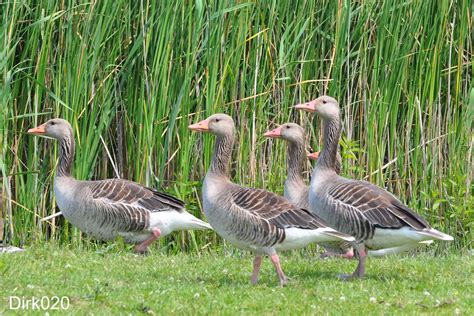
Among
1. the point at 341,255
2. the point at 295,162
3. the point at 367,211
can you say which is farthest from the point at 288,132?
the point at 367,211

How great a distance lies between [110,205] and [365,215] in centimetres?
304

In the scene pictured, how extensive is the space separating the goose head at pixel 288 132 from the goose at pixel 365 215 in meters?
0.97

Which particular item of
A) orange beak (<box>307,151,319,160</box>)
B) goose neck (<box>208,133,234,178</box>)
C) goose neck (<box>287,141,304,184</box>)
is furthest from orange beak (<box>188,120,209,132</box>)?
orange beak (<box>307,151,319,160</box>)

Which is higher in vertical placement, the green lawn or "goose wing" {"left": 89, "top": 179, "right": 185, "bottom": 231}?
"goose wing" {"left": 89, "top": 179, "right": 185, "bottom": 231}

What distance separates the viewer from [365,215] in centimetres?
882

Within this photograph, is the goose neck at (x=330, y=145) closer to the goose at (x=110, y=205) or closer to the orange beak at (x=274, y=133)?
the orange beak at (x=274, y=133)

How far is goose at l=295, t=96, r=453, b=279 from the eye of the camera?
8.62 meters

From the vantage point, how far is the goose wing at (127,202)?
1049 cm

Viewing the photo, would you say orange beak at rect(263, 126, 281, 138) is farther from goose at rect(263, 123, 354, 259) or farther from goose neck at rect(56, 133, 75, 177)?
goose neck at rect(56, 133, 75, 177)

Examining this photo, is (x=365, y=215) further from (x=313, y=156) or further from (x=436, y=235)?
(x=313, y=156)

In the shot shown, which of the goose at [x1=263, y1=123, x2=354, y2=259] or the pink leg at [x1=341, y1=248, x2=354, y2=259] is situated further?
the pink leg at [x1=341, y1=248, x2=354, y2=259]

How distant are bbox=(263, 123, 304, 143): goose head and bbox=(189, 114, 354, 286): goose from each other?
1.75 meters

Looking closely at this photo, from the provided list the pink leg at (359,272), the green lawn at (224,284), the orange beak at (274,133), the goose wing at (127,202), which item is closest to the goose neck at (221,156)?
the green lawn at (224,284)

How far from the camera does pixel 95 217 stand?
1063 cm
